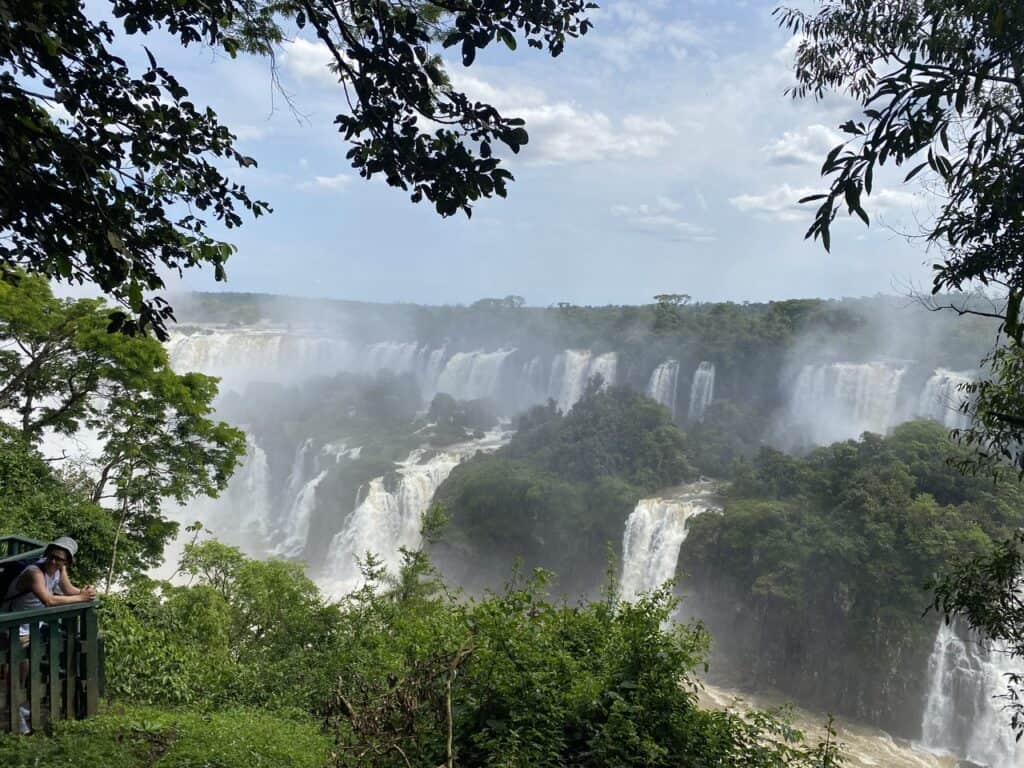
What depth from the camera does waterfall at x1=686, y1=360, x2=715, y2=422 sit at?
33156 mm

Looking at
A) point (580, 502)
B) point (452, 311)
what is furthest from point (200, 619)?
point (452, 311)

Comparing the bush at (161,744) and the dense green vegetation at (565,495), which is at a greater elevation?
the bush at (161,744)

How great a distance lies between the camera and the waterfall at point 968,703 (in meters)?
15.7

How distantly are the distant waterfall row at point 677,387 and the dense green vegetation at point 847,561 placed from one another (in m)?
10.5

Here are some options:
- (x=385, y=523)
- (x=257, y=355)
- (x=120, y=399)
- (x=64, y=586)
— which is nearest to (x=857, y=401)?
(x=385, y=523)

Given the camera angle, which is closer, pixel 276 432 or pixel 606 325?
pixel 276 432

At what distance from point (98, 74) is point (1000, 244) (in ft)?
17.4


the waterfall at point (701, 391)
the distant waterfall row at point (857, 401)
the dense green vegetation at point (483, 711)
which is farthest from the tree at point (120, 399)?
the waterfall at point (701, 391)

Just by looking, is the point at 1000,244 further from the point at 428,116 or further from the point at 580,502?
the point at 580,502

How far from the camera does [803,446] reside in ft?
93.8

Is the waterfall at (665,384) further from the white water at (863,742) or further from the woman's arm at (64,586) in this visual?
the woman's arm at (64,586)

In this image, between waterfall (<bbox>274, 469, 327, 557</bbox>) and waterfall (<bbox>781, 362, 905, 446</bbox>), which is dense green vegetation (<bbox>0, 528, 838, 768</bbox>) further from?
waterfall (<bbox>781, 362, 905, 446</bbox>)

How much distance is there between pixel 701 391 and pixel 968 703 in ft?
61.1

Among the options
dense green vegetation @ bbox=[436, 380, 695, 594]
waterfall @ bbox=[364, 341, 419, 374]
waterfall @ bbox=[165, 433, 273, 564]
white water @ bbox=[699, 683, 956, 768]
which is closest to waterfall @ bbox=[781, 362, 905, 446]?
dense green vegetation @ bbox=[436, 380, 695, 594]
